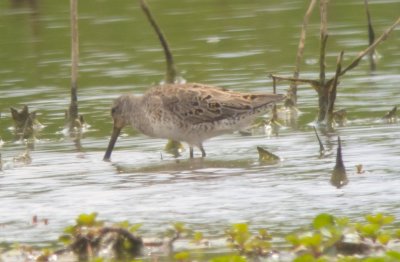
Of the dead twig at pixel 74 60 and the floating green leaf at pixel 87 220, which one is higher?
the dead twig at pixel 74 60

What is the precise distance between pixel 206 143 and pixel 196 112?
68cm

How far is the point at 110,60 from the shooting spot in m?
17.1

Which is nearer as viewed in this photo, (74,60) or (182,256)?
(182,256)

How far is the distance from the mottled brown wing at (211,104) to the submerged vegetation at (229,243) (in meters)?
3.58

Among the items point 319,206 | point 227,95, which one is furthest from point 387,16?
point 319,206

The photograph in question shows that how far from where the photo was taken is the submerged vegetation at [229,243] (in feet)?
23.3

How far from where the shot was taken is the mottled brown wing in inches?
461

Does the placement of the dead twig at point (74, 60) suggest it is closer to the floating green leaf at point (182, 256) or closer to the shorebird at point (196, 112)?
the shorebird at point (196, 112)

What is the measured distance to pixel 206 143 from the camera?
12398 millimetres

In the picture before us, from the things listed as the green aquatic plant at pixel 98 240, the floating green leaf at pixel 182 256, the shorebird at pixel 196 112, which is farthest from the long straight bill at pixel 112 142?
the floating green leaf at pixel 182 256

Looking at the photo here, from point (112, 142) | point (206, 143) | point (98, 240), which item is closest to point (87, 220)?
point (98, 240)

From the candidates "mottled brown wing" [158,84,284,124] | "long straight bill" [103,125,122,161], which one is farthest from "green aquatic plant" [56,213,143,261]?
"mottled brown wing" [158,84,284,124]

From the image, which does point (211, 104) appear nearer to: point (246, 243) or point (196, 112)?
point (196, 112)

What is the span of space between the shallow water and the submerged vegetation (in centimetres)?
59
